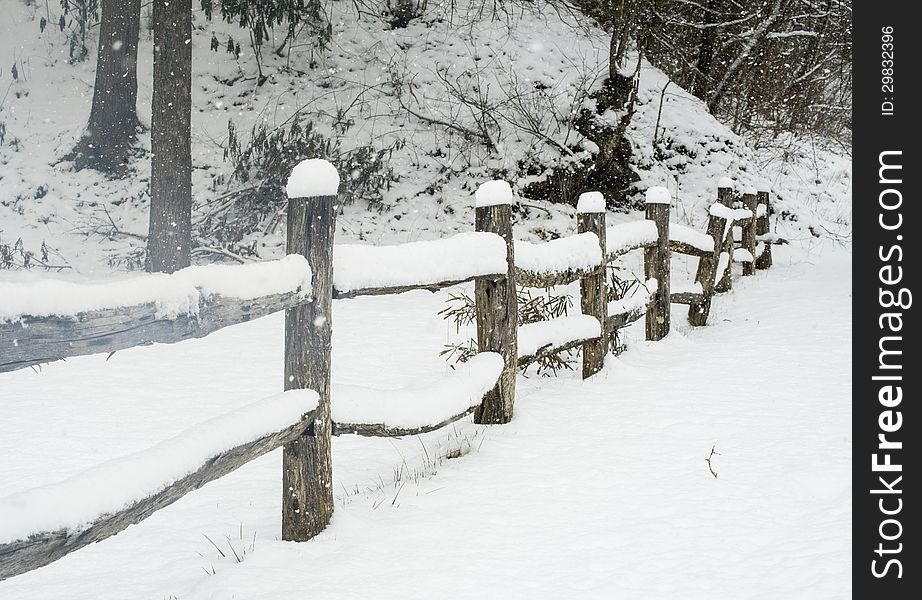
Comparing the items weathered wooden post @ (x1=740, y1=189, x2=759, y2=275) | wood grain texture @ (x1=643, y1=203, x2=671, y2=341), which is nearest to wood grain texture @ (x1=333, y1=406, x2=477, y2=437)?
wood grain texture @ (x1=643, y1=203, x2=671, y2=341)

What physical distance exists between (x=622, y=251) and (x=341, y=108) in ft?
28.7

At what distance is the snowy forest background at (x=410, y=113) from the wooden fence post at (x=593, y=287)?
5.79 meters

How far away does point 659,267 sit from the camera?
22.9 ft

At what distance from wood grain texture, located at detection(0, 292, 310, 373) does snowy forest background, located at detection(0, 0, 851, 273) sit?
7.65 metres

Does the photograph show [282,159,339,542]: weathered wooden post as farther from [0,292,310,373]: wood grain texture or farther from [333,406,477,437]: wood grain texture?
[0,292,310,373]: wood grain texture

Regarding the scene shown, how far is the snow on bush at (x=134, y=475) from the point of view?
196 cm

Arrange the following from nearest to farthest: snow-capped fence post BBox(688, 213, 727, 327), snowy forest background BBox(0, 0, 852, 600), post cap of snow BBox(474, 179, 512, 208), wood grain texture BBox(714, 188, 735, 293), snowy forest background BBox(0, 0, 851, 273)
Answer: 1. snowy forest background BBox(0, 0, 852, 600)
2. post cap of snow BBox(474, 179, 512, 208)
3. snow-capped fence post BBox(688, 213, 727, 327)
4. wood grain texture BBox(714, 188, 735, 293)
5. snowy forest background BBox(0, 0, 851, 273)

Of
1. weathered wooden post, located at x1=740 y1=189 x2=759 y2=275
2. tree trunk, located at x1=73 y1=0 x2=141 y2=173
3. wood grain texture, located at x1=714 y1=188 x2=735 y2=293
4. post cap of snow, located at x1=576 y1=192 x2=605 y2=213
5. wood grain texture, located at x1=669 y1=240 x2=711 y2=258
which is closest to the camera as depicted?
post cap of snow, located at x1=576 y1=192 x2=605 y2=213

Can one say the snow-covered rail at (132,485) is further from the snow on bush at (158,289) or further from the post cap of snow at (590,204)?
the post cap of snow at (590,204)

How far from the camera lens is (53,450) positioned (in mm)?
4812

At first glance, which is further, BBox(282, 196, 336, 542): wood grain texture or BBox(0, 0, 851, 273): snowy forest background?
BBox(0, 0, 851, 273): snowy forest background

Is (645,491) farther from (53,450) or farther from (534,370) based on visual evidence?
(53,450)

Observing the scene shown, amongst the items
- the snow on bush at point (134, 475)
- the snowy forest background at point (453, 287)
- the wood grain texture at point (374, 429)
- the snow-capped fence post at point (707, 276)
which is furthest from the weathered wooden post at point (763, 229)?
the snow on bush at point (134, 475)

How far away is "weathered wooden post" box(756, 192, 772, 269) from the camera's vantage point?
38.7ft
